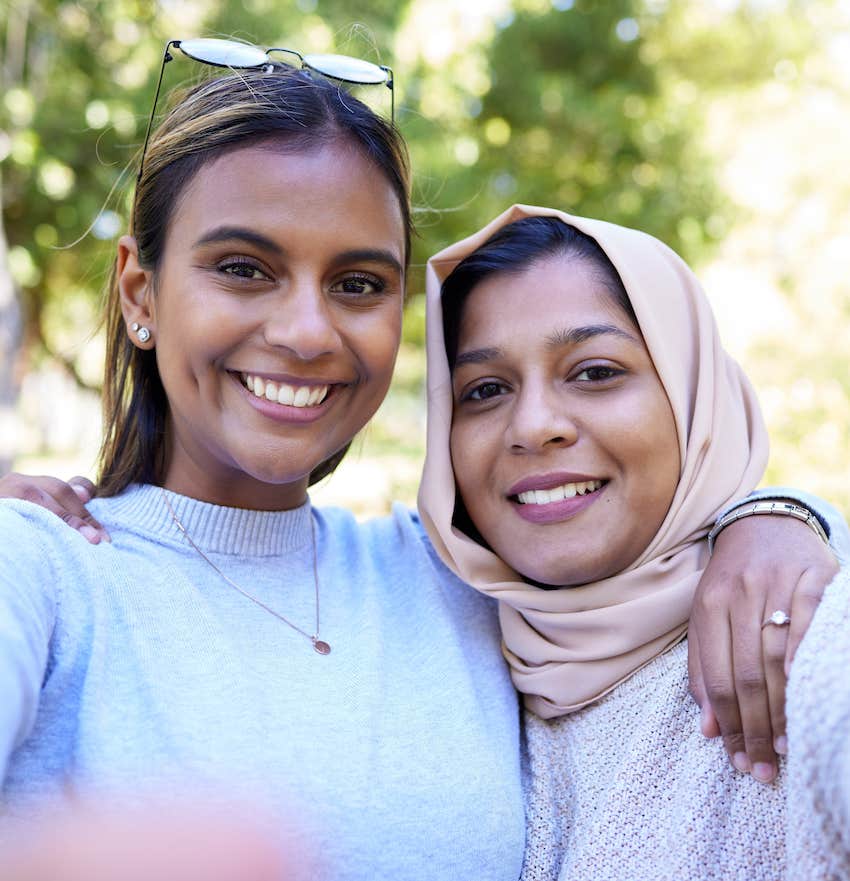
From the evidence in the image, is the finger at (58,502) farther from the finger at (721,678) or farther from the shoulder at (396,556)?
the finger at (721,678)

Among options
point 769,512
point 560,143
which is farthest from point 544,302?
point 560,143

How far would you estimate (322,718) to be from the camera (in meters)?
1.82

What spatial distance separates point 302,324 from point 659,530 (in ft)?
2.96

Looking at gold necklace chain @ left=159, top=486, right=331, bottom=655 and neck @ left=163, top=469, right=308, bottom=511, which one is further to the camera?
neck @ left=163, top=469, right=308, bottom=511

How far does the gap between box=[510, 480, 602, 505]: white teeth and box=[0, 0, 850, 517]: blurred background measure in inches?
135

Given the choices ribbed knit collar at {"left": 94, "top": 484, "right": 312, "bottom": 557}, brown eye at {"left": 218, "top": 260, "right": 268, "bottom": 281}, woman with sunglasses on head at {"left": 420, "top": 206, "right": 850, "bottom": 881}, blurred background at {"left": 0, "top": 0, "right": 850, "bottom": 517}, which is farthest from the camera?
blurred background at {"left": 0, "top": 0, "right": 850, "bottom": 517}

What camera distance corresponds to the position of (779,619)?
1.62 m

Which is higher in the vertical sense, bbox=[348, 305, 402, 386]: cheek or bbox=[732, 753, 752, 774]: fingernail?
bbox=[348, 305, 402, 386]: cheek

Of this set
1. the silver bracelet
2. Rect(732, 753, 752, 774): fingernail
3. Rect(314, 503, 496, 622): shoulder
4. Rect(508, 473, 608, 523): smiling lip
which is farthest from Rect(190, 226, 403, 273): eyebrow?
Rect(732, 753, 752, 774): fingernail

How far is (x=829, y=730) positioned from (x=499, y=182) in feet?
34.8

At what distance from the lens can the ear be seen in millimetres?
2164

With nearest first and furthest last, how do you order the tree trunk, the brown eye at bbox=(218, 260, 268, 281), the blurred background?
the brown eye at bbox=(218, 260, 268, 281) < the tree trunk < the blurred background

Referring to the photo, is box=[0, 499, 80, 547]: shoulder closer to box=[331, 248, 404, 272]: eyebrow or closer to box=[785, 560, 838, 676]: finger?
box=[331, 248, 404, 272]: eyebrow

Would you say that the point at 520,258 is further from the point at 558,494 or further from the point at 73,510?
the point at 73,510
